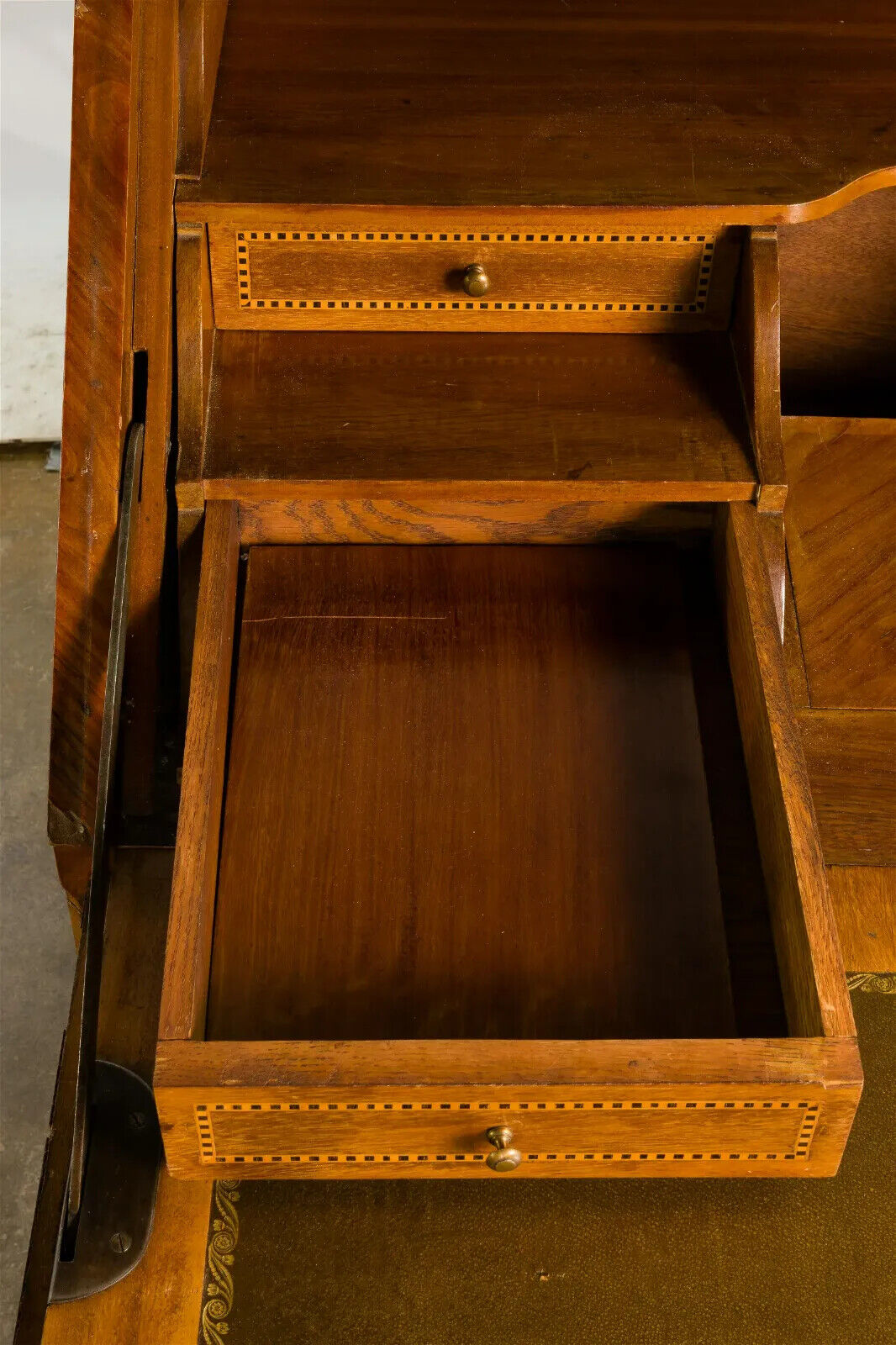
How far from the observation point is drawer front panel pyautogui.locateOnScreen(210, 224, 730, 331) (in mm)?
1354

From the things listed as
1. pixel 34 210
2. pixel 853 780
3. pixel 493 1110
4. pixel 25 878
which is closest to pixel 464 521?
pixel 853 780

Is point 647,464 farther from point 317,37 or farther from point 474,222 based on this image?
point 317,37

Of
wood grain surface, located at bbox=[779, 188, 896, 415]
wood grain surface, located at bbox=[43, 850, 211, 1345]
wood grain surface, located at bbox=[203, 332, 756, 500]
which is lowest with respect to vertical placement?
wood grain surface, located at bbox=[43, 850, 211, 1345]

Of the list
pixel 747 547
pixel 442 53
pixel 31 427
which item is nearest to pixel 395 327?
pixel 442 53

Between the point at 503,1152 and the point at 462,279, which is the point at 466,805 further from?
the point at 462,279

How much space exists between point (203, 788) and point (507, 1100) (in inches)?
13.2

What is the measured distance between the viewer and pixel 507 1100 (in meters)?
0.98

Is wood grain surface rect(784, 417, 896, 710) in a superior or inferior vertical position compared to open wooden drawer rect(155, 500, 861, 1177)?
superior

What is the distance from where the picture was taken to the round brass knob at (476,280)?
4.48 ft

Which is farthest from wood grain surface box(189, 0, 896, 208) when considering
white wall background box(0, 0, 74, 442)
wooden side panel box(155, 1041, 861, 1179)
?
white wall background box(0, 0, 74, 442)

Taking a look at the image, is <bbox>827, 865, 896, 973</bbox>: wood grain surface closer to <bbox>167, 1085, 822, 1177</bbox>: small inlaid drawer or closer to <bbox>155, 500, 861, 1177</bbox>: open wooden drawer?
<bbox>155, 500, 861, 1177</bbox>: open wooden drawer

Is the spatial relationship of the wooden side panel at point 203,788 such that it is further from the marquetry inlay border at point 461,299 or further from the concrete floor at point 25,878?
the concrete floor at point 25,878

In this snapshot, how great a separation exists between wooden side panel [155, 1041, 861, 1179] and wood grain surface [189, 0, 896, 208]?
750 millimetres

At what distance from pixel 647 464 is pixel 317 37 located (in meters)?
0.57
